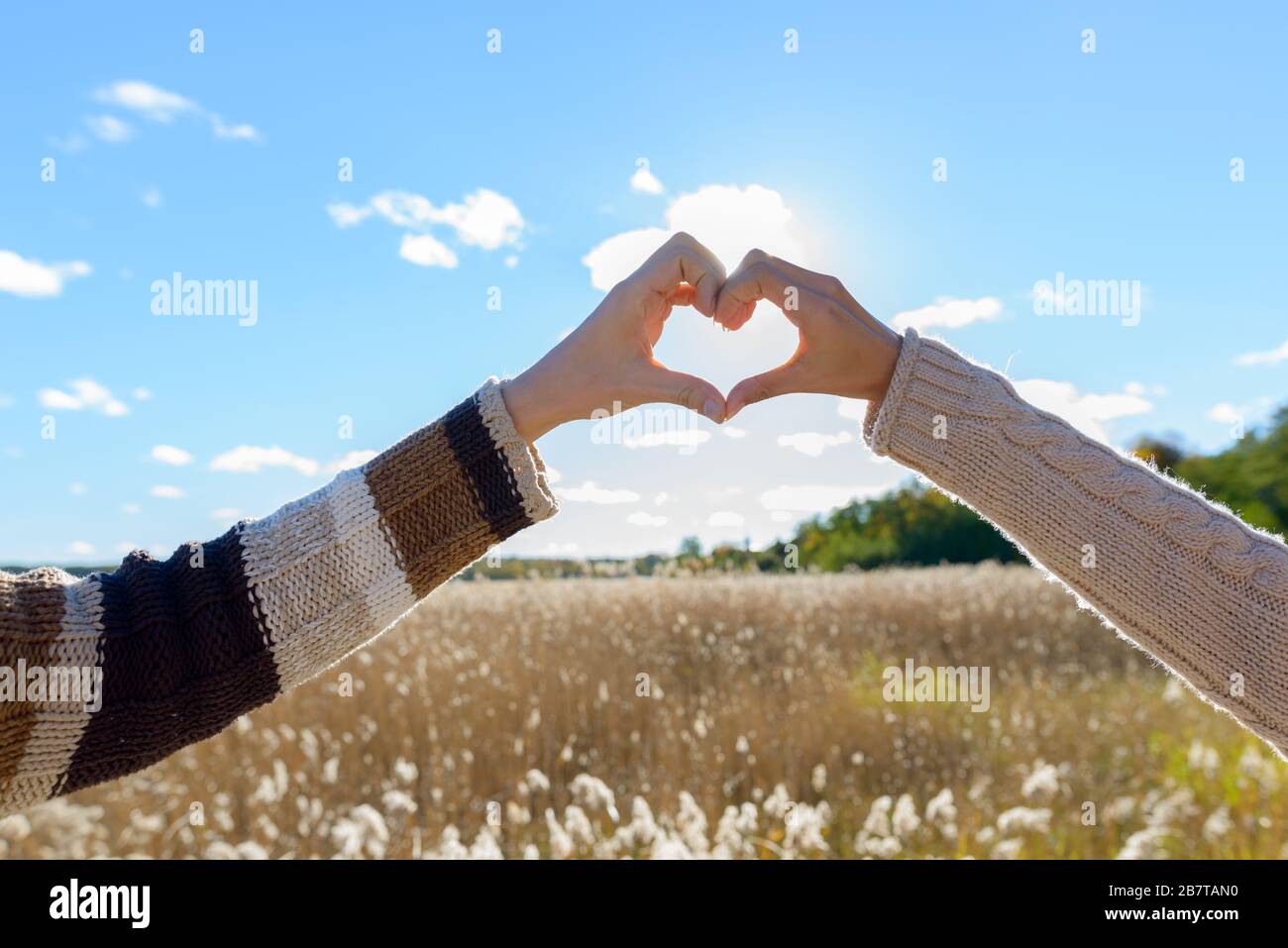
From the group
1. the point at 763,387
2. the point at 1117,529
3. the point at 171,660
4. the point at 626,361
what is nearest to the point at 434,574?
the point at 171,660

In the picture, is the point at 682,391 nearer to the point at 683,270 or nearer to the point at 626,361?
the point at 626,361

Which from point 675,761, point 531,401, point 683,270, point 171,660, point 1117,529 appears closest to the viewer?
point 171,660

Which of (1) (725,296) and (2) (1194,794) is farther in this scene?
(2) (1194,794)

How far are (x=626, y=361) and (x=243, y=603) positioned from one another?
33.2 inches

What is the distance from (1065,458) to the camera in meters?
1.74

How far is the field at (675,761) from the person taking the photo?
424cm

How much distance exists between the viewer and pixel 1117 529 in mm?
1708

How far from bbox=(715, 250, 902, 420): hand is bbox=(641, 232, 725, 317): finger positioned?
0.10 feet

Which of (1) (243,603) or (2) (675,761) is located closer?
(1) (243,603)

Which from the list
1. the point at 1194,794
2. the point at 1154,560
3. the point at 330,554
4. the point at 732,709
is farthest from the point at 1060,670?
the point at 330,554

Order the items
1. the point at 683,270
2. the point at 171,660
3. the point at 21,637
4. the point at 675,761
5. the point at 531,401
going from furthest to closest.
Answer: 1. the point at 675,761
2. the point at 683,270
3. the point at 531,401
4. the point at 171,660
5. the point at 21,637

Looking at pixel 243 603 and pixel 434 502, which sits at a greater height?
pixel 434 502
